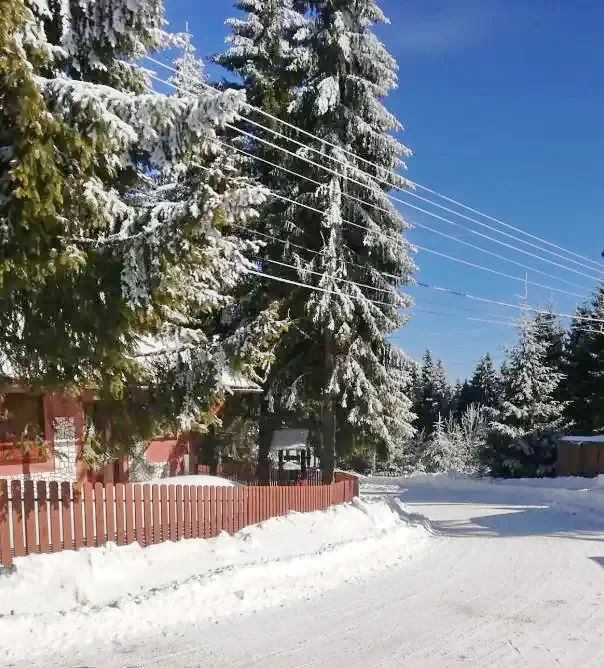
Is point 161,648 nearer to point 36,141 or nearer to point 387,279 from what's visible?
point 36,141

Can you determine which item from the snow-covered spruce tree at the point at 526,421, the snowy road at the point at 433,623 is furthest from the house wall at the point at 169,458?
the snow-covered spruce tree at the point at 526,421

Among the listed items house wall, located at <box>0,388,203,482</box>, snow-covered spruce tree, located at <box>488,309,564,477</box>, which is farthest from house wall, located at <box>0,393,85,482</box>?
snow-covered spruce tree, located at <box>488,309,564,477</box>

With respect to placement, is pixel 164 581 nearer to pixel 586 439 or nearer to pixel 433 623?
pixel 433 623

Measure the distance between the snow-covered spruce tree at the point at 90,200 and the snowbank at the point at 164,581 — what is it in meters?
2.20

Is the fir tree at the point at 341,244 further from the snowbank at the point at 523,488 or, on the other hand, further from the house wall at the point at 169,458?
the snowbank at the point at 523,488

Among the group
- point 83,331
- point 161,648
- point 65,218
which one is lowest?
point 161,648

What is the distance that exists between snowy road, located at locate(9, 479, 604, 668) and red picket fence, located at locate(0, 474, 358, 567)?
2.50 meters

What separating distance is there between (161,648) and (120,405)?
13.0 ft

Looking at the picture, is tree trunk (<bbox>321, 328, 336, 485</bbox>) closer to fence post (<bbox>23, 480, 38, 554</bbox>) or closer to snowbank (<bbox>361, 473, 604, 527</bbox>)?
snowbank (<bbox>361, 473, 604, 527</bbox>)

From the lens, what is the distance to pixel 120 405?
8.91 meters

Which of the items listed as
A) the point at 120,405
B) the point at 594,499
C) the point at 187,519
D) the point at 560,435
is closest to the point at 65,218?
the point at 120,405

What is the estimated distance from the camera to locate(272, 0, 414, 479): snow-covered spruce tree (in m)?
17.1

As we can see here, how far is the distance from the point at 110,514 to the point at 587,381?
35.9m

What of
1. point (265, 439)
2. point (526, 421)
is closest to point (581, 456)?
point (526, 421)
